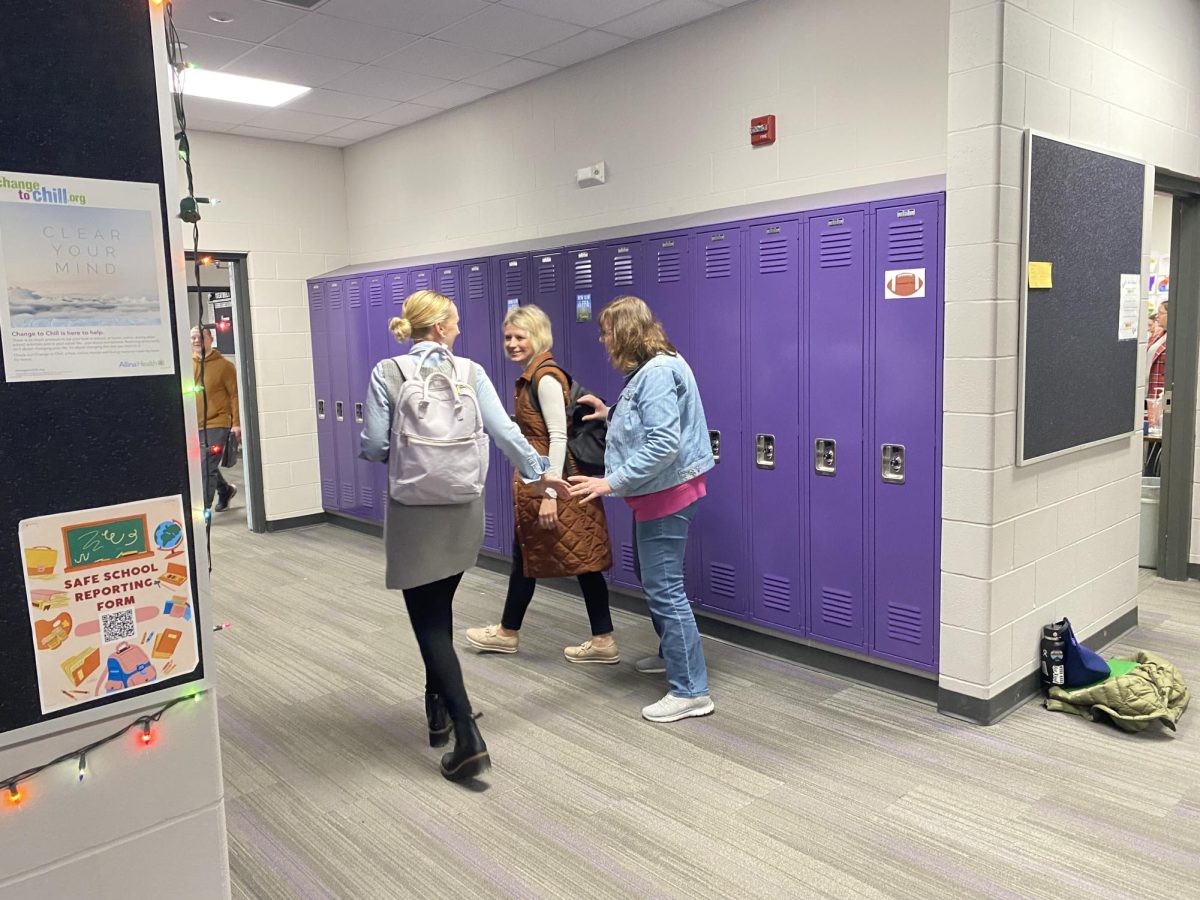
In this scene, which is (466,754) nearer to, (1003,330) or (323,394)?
(1003,330)

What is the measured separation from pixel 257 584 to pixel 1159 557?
15.8ft

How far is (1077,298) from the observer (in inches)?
127

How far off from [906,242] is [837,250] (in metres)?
0.27

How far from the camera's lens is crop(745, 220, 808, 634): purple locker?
11.4ft

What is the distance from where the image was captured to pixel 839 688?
3385mm

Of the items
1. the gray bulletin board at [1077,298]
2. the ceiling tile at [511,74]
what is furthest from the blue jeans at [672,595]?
the ceiling tile at [511,74]

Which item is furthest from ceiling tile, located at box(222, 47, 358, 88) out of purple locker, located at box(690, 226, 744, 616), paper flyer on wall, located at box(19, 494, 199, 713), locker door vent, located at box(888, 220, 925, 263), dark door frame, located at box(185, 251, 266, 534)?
paper flyer on wall, located at box(19, 494, 199, 713)

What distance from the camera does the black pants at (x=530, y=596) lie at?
3.61 metres

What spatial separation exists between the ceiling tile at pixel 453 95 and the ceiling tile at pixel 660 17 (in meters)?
1.18

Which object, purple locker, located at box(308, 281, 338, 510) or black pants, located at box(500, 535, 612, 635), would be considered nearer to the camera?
black pants, located at box(500, 535, 612, 635)

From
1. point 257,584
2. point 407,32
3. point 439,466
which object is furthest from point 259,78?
point 439,466

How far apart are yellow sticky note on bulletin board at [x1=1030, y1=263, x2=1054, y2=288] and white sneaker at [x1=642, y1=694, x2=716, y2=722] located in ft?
5.77

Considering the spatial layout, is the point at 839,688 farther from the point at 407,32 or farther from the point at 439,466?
→ the point at 407,32

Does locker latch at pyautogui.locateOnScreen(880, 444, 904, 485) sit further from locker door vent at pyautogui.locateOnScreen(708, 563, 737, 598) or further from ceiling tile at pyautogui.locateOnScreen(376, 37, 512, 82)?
ceiling tile at pyautogui.locateOnScreen(376, 37, 512, 82)
